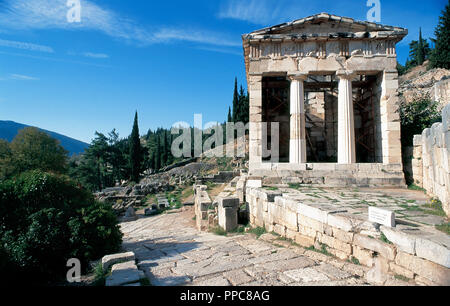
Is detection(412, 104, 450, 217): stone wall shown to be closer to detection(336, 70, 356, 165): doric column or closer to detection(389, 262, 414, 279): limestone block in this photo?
detection(389, 262, 414, 279): limestone block

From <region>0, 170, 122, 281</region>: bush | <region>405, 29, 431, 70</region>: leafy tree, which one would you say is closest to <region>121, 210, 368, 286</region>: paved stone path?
<region>0, 170, 122, 281</region>: bush

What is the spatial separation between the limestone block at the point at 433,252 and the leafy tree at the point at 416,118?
905 cm

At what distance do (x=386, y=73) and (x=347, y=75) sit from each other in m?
1.53

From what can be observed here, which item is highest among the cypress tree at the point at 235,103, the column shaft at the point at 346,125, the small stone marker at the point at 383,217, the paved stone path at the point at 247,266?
the cypress tree at the point at 235,103

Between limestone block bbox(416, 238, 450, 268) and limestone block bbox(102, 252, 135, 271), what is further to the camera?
limestone block bbox(102, 252, 135, 271)

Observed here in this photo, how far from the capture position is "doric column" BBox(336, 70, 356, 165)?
32.3 ft

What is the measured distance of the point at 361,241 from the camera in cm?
373

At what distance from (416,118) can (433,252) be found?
33.0 ft

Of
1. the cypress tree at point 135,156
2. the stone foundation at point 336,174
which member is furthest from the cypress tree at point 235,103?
the stone foundation at point 336,174

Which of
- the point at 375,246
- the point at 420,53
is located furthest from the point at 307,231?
the point at 420,53

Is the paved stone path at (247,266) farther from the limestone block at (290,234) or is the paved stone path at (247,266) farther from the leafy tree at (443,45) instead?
the leafy tree at (443,45)

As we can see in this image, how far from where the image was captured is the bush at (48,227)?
5.07 metres

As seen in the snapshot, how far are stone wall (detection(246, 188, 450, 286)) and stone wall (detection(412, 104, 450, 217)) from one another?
1.71 meters
